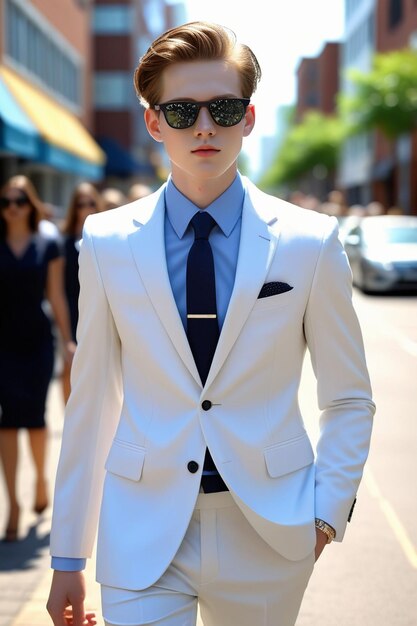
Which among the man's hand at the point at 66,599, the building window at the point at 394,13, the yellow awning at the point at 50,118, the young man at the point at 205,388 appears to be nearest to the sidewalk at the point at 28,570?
the man's hand at the point at 66,599

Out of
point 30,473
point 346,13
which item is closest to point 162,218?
point 30,473

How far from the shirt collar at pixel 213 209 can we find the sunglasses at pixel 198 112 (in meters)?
0.19

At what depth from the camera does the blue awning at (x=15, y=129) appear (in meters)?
16.5

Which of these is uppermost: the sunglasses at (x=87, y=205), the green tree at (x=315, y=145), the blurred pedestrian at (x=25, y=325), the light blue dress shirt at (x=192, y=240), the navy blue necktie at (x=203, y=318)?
the light blue dress shirt at (x=192, y=240)

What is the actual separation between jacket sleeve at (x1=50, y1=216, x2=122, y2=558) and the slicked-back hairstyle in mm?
384

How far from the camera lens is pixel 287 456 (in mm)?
2570

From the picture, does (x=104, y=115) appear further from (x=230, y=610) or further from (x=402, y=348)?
(x=230, y=610)

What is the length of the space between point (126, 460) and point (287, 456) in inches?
15.0

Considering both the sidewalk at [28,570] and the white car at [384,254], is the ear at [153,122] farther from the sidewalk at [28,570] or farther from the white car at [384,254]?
the white car at [384,254]

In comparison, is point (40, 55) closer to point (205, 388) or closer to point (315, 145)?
point (205, 388)

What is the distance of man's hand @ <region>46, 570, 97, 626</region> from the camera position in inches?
100

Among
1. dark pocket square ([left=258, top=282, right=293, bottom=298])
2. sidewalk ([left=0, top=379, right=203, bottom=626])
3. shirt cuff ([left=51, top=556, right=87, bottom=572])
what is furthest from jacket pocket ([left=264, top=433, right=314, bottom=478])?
sidewalk ([left=0, top=379, right=203, bottom=626])

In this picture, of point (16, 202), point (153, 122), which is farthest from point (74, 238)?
point (153, 122)

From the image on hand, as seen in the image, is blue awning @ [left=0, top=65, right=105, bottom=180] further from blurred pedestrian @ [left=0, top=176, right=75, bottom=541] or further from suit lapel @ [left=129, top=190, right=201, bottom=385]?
suit lapel @ [left=129, top=190, right=201, bottom=385]
